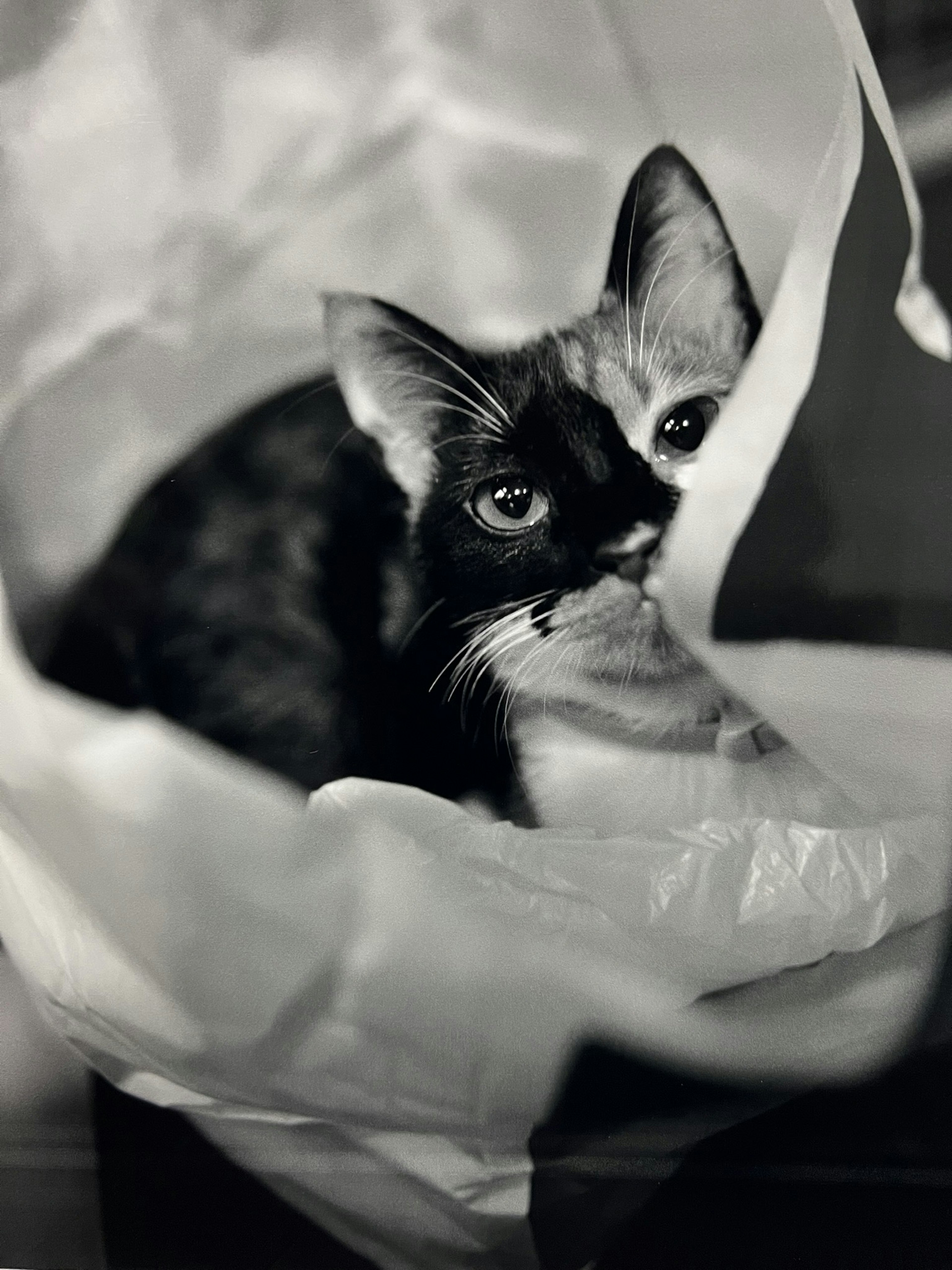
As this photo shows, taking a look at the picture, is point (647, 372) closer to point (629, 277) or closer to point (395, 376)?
point (629, 277)

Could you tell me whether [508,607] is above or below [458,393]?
below

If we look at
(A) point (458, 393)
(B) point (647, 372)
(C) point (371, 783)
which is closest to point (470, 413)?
(A) point (458, 393)

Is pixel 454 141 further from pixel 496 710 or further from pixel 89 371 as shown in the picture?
pixel 496 710

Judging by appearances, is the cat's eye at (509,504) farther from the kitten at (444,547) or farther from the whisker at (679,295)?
the whisker at (679,295)

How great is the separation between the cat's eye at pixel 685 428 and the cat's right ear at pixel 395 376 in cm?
17

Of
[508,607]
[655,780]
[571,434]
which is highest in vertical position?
[571,434]

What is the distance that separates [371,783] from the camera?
32.5 inches

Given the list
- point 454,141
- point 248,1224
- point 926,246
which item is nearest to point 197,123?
point 454,141

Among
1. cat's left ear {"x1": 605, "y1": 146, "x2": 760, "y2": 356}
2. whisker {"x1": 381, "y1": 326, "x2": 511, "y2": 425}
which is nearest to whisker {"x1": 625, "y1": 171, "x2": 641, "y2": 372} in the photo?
cat's left ear {"x1": 605, "y1": 146, "x2": 760, "y2": 356}

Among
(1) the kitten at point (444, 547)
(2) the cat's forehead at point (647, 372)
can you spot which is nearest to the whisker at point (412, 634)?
(1) the kitten at point (444, 547)

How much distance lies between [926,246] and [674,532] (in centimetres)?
29

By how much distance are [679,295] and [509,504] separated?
210 millimetres

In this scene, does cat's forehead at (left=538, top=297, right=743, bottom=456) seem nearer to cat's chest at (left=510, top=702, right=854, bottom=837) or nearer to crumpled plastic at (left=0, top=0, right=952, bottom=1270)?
crumpled plastic at (left=0, top=0, right=952, bottom=1270)

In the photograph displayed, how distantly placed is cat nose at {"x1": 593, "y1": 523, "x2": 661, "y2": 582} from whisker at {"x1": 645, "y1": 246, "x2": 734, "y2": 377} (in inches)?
4.9
